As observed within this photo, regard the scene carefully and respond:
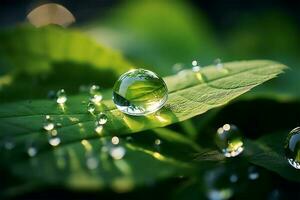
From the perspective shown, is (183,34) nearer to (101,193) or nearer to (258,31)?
(258,31)

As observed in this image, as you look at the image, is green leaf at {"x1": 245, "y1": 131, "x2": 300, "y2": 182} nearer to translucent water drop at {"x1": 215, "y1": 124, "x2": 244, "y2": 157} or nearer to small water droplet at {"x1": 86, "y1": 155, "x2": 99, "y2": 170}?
translucent water drop at {"x1": 215, "y1": 124, "x2": 244, "y2": 157}

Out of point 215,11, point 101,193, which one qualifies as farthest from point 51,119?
point 215,11

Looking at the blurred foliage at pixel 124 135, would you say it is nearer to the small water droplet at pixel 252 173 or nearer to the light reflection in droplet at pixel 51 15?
the small water droplet at pixel 252 173

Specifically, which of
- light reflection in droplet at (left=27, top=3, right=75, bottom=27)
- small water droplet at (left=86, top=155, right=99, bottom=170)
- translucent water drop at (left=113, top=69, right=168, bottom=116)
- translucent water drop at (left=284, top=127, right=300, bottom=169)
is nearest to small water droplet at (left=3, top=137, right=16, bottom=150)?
small water droplet at (left=86, top=155, right=99, bottom=170)

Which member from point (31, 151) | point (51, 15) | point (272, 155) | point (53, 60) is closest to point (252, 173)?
point (272, 155)

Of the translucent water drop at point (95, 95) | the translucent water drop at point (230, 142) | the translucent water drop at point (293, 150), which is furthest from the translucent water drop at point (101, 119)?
the translucent water drop at point (293, 150)

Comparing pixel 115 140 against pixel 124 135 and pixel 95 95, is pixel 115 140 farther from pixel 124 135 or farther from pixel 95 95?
pixel 95 95
